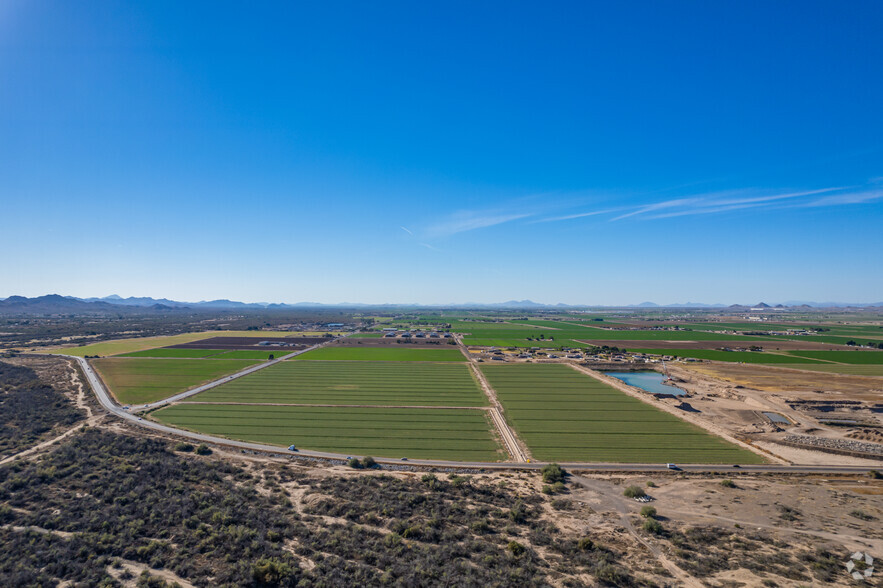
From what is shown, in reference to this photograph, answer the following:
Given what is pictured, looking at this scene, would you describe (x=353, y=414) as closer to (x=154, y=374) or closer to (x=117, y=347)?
(x=154, y=374)

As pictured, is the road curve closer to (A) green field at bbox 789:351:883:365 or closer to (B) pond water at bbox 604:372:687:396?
(B) pond water at bbox 604:372:687:396

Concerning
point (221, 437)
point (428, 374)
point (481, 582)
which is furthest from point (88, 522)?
point (428, 374)

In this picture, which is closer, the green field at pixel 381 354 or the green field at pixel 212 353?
the green field at pixel 212 353

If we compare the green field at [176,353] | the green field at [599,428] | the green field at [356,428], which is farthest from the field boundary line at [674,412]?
the green field at [176,353]

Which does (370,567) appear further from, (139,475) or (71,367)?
(71,367)

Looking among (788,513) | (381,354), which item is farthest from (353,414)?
(381,354)

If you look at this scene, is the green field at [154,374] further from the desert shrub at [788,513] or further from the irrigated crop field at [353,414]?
the desert shrub at [788,513]
